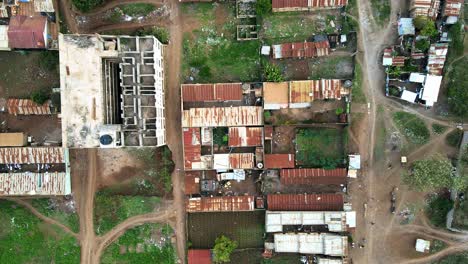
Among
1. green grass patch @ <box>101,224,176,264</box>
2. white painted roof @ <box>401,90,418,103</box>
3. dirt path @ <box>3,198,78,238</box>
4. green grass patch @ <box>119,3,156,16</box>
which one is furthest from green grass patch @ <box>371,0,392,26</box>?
dirt path @ <box>3,198,78,238</box>

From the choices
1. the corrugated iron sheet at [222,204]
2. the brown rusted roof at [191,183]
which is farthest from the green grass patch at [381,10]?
the brown rusted roof at [191,183]

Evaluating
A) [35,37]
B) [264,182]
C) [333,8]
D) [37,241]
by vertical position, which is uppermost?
[333,8]

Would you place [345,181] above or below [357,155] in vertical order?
below

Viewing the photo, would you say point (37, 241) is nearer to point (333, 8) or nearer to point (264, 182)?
point (264, 182)

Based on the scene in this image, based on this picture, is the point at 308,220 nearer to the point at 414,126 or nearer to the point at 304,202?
→ the point at 304,202

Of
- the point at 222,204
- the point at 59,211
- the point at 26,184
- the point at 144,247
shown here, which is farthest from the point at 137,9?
the point at 144,247

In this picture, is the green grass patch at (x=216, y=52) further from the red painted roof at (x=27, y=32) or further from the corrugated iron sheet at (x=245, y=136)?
the red painted roof at (x=27, y=32)

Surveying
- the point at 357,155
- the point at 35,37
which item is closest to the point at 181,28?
the point at 35,37
